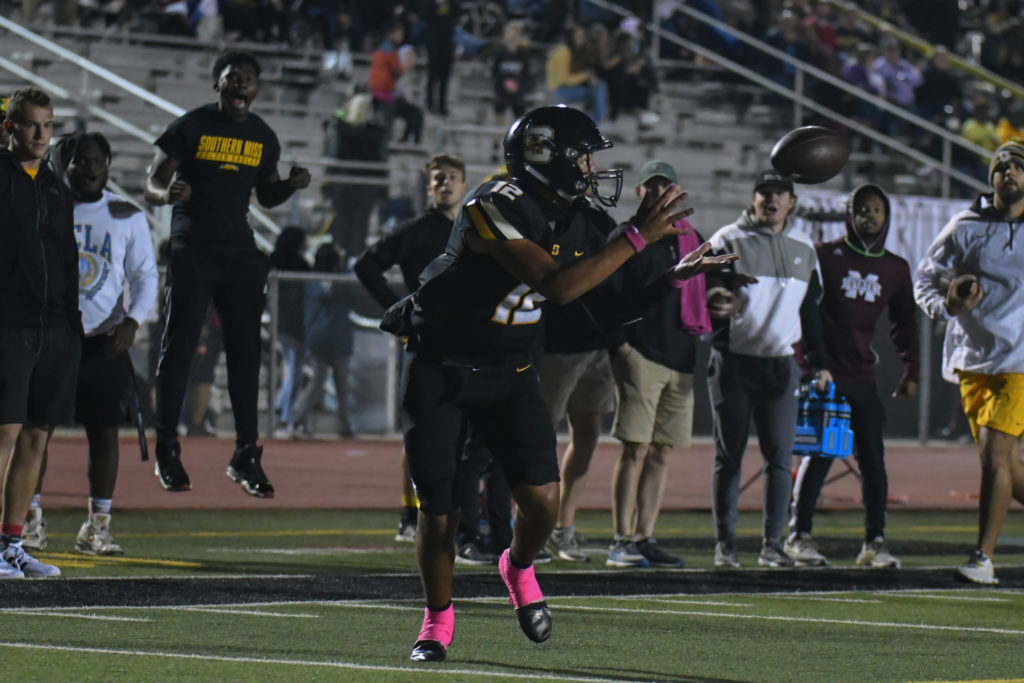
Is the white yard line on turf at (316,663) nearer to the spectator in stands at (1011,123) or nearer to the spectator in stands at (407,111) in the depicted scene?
the spectator in stands at (407,111)

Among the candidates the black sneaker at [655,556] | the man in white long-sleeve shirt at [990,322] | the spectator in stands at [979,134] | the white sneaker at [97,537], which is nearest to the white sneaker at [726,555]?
the black sneaker at [655,556]

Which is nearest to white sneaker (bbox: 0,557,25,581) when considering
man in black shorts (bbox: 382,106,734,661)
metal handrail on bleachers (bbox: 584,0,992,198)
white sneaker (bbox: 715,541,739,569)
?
man in black shorts (bbox: 382,106,734,661)

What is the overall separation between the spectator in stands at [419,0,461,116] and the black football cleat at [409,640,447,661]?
1751cm

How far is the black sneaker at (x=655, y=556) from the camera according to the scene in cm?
1023

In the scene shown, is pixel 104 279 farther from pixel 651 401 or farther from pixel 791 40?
pixel 791 40

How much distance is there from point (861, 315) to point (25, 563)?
195 inches

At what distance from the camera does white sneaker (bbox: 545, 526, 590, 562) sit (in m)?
10.5

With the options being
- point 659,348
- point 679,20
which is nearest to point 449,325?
point 659,348

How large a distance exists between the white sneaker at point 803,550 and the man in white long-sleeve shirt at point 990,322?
3.60 feet

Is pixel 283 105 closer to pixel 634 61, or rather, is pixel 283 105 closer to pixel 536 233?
pixel 634 61

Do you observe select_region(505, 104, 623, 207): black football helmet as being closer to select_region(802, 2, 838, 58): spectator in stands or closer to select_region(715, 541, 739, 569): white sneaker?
select_region(715, 541, 739, 569): white sneaker

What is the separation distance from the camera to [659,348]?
1038 centimetres

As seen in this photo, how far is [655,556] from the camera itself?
33.6ft

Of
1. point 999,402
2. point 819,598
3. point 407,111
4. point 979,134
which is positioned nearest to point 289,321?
point 407,111
